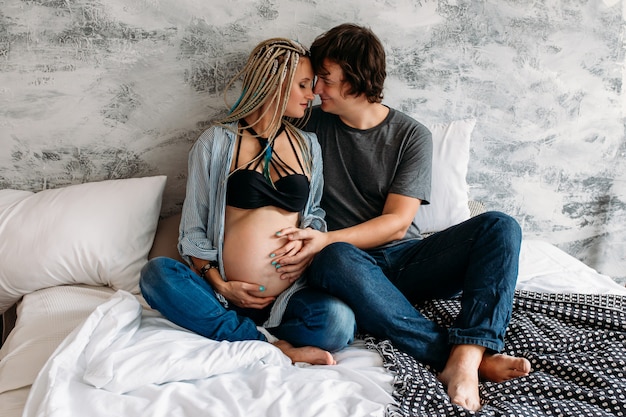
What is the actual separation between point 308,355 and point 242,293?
254 millimetres

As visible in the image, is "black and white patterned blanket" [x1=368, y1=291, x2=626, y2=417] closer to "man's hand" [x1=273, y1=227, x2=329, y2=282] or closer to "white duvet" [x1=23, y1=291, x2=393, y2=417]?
"white duvet" [x1=23, y1=291, x2=393, y2=417]

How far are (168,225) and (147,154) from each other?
9.8 inches

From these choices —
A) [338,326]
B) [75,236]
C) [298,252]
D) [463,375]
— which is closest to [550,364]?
[463,375]

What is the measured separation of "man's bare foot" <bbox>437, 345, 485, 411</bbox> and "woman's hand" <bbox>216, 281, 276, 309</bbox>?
509 millimetres

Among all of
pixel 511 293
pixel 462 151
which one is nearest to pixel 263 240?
pixel 511 293

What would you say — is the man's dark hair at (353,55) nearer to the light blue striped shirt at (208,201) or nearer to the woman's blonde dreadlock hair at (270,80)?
the woman's blonde dreadlock hair at (270,80)

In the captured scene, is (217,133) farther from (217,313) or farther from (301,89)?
(217,313)

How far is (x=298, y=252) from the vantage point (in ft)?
5.12

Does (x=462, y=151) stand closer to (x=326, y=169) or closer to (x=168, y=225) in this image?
(x=326, y=169)

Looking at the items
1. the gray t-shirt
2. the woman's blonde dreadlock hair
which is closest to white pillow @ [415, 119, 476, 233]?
the gray t-shirt

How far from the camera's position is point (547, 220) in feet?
7.63

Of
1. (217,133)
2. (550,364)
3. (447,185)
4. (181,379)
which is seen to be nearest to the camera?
(181,379)

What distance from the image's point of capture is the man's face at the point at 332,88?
1660 millimetres

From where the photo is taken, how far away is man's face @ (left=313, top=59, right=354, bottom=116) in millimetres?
1660
